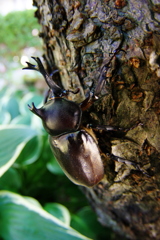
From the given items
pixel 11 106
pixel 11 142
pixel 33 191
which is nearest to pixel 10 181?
pixel 33 191

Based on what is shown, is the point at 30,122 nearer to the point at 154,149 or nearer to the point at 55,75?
the point at 55,75

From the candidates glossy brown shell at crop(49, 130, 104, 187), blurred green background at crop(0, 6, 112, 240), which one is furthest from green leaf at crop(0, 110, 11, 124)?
glossy brown shell at crop(49, 130, 104, 187)

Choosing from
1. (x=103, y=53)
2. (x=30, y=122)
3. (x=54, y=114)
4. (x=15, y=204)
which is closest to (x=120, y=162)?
(x=54, y=114)

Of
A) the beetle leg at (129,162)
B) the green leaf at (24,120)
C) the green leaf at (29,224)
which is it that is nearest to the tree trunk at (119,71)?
the beetle leg at (129,162)

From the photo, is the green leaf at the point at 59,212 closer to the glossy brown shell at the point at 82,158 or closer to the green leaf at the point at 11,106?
the glossy brown shell at the point at 82,158

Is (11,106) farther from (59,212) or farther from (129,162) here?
(129,162)
